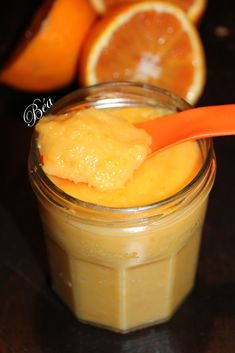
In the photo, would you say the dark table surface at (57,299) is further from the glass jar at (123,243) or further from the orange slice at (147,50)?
the orange slice at (147,50)

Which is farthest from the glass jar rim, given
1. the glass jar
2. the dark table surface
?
the dark table surface

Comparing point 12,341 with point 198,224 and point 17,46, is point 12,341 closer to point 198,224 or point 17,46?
point 198,224

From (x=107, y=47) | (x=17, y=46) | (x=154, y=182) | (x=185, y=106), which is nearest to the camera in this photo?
(x=154, y=182)

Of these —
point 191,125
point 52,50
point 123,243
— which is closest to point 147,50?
point 52,50

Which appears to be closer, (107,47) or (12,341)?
(12,341)

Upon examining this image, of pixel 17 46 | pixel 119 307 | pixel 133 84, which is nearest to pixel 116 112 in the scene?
pixel 133 84

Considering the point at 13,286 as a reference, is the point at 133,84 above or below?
above

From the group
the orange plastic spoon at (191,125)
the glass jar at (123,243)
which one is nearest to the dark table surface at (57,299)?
the glass jar at (123,243)

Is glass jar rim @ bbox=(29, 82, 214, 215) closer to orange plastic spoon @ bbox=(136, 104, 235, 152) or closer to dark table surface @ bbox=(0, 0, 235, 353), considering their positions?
orange plastic spoon @ bbox=(136, 104, 235, 152)
